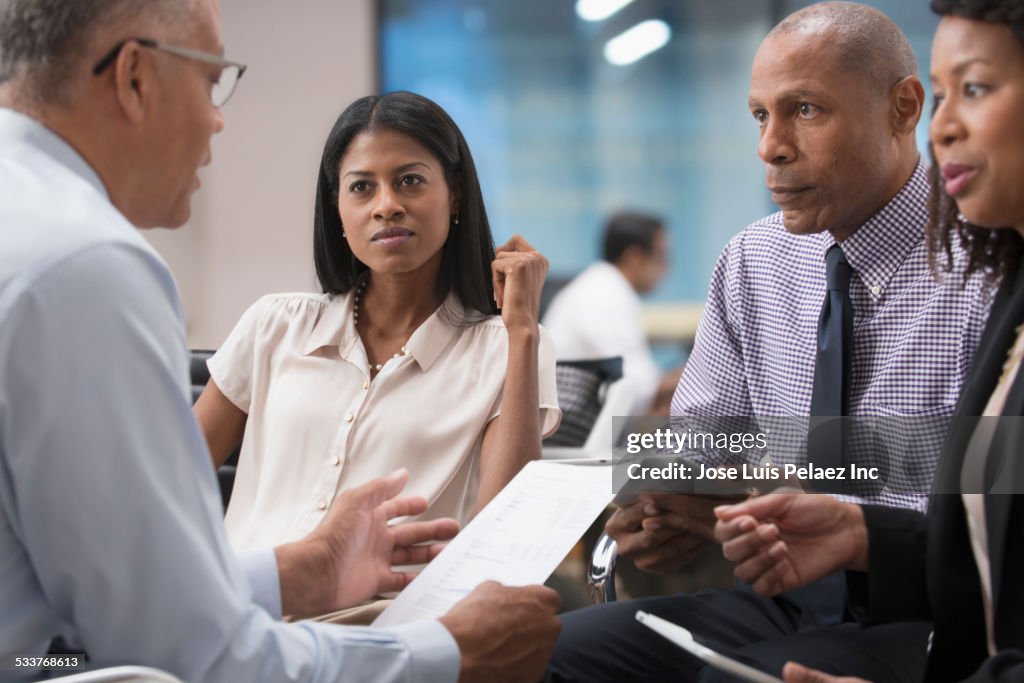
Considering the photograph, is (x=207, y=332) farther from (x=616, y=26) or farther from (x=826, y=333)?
(x=826, y=333)

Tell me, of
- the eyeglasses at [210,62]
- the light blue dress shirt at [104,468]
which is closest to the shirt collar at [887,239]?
the eyeglasses at [210,62]

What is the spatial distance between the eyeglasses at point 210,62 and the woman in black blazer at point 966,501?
0.80 m

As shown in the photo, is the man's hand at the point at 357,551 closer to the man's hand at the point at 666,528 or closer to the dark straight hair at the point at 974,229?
the man's hand at the point at 666,528

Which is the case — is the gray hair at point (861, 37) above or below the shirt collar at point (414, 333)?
above

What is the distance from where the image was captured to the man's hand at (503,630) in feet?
3.90

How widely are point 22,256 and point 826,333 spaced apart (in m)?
1.19

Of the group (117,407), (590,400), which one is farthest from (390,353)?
(590,400)

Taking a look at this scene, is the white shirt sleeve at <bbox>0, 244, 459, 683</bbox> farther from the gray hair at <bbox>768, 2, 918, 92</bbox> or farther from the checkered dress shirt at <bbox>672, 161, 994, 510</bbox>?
the gray hair at <bbox>768, 2, 918, 92</bbox>

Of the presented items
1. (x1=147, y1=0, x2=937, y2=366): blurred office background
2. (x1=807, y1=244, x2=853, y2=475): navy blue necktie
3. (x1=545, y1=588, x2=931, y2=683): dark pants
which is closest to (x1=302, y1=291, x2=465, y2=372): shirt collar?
(x1=545, y1=588, x2=931, y2=683): dark pants

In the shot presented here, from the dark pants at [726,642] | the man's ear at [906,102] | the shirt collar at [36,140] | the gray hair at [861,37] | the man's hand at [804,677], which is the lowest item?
the dark pants at [726,642]

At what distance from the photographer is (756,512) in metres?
1.29

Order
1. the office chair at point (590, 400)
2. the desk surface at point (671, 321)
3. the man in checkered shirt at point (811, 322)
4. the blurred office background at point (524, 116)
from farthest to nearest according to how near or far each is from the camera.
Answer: the desk surface at point (671, 321)
the blurred office background at point (524, 116)
the office chair at point (590, 400)
the man in checkered shirt at point (811, 322)

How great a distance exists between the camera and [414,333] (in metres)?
1.90

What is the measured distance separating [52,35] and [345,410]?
34.7 inches
